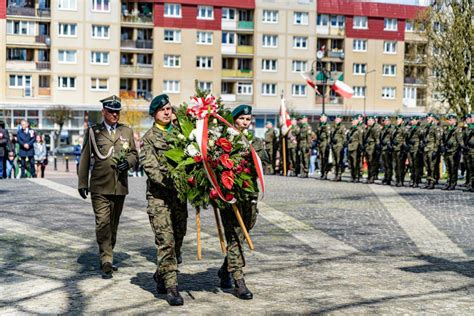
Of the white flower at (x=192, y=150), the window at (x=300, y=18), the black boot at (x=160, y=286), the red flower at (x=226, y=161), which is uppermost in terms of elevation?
the window at (x=300, y=18)

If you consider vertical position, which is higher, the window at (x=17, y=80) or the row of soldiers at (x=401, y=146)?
the window at (x=17, y=80)

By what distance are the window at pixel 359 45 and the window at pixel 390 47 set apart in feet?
6.87

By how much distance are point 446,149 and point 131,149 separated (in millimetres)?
15600

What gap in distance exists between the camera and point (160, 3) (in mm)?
74750

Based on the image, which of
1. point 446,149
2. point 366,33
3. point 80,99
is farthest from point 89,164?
point 366,33

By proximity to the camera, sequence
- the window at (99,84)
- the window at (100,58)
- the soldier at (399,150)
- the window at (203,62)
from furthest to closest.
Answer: the window at (203,62), the window at (99,84), the window at (100,58), the soldier at (399,150)

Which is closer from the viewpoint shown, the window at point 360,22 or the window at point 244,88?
the window at point 244,88

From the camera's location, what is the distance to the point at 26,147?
88.2ft

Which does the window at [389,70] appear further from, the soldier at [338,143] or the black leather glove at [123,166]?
the black leather glove at [123,166]

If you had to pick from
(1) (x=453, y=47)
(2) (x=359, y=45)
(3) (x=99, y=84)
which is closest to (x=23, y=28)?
(3) (x=99, y=84)

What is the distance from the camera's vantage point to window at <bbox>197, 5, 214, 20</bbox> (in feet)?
251

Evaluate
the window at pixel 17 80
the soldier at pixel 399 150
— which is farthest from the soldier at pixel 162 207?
the window at pixel 17 80

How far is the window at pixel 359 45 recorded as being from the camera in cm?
8229

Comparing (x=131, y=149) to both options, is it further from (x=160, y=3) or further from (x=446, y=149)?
(x=160, y=3)
